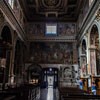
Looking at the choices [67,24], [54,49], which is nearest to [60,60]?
[54,49]

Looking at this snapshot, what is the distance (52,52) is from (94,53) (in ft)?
27.9

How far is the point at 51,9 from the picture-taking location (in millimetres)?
22297

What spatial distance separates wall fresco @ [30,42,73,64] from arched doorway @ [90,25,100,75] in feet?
24.0

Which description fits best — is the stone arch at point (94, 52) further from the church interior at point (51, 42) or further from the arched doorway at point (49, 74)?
the arched doorway at point (49, 74)

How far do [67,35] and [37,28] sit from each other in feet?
13.9

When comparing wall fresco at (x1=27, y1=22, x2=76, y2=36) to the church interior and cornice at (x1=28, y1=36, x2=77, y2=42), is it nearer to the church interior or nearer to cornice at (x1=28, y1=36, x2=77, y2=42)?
the church interior

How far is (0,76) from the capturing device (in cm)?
1159

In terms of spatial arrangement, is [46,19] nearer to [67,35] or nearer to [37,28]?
[37,28]

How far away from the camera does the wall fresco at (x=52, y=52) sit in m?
22.6

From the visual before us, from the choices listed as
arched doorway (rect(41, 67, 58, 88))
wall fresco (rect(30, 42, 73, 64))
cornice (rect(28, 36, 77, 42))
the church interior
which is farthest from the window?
arched doorway (rect(41, 67, 58, 88))

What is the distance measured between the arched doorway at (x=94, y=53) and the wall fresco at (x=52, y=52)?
7327 millimetres

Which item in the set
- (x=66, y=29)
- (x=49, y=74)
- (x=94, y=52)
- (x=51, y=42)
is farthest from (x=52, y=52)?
(x=94, y=52)

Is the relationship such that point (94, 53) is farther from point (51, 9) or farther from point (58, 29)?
point (51, 9)

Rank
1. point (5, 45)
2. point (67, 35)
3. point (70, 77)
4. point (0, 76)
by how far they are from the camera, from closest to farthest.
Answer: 1. point (5, 45)
2. point (0, 76)
3. point (70, 77)
4. point (67, 35)
